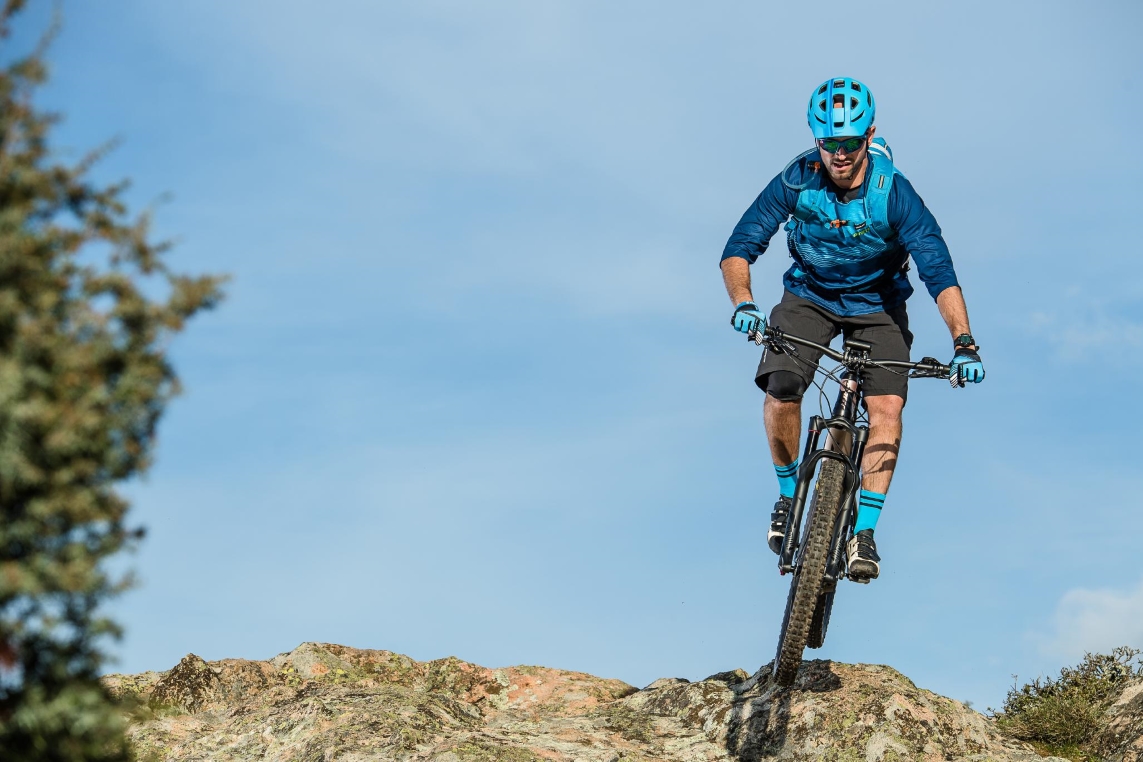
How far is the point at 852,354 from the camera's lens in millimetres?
9891

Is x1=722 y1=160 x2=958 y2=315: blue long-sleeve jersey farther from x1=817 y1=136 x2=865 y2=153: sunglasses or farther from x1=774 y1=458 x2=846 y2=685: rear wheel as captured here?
x1=774 y1=458 x2=846 y2=685: rear wheel

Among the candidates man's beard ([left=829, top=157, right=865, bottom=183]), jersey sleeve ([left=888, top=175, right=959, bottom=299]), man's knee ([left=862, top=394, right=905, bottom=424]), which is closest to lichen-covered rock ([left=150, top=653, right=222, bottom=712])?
man's knee ([left=862, top=394, right=905, bottom=424])

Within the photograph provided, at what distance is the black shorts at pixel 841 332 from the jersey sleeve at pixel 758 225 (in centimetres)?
53

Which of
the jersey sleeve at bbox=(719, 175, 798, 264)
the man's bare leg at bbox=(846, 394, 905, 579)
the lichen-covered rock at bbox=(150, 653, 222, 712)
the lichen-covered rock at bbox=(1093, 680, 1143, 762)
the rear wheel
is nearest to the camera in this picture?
the rear wheel

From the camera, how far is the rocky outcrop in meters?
9.80

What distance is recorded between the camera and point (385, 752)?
30.7ft

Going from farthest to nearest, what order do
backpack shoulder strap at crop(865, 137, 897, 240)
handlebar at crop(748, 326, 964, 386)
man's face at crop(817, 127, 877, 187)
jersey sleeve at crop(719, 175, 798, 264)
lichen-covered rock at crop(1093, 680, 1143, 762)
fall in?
jersey sleeve at crop(719, 175, 798, 264) → lichen-covered rock at crop(1093, 680, 1143, 762) → backpack shoulder strap at crop(865, 137, 897, 240) → man's face at crop(817, 127, 877, 187) → handlebar at crop(748, 326, 964, 386)

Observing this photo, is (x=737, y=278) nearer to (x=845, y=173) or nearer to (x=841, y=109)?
(x=845, y=173)

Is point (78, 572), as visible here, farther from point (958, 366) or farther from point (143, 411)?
point (958, 366)

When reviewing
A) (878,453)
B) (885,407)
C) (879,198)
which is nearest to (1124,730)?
(878,453)

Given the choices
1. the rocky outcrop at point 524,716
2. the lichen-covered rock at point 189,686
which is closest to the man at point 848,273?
the rocky outcrop at point 524,716

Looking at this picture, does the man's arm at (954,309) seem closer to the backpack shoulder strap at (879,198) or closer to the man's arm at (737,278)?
the backpack shoulder strap at (879,198)

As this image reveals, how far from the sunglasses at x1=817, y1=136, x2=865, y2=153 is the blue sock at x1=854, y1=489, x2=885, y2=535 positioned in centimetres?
279

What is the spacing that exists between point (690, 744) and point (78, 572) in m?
7.11
